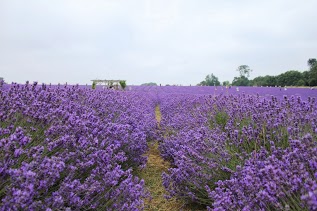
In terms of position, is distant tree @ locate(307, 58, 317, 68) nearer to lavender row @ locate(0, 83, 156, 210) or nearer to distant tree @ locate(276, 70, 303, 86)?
distant tree @ locate(276, 70, 303, 86)

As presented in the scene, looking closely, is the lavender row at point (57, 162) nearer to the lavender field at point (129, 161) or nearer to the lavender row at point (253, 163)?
the lavender field at point (129, 161)

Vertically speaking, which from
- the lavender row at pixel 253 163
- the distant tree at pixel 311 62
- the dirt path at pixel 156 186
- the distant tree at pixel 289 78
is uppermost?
the distant tree at pixel 311 62

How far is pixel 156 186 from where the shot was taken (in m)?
3.25

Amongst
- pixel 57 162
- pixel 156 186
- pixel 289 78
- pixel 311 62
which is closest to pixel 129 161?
pixel 156 186

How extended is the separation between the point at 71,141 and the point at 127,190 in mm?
437

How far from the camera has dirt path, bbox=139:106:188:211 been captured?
2779mm

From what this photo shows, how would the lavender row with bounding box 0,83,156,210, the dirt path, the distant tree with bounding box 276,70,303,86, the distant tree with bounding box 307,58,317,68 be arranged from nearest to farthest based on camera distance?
1. the lavender row with bounding box 0,83,156,210
2. the dirt path
3. the distant tree with bounding box 276,70,303,86
4. the distant tree with bounding box 307,58,317,68

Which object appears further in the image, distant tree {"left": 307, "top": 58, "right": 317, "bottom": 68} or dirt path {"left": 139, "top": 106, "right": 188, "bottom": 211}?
distant tree {"left": 307, "top": 58, "right": 317, "bottom": 68}

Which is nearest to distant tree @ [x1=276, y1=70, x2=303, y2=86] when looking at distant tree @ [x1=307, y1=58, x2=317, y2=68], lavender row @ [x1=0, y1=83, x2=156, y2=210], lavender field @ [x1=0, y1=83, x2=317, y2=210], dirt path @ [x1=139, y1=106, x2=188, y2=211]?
distant tree @ [x1=307, y1=58, x2=317, y2=68]

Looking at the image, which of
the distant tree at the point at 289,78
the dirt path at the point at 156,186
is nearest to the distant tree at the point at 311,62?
the distant tree at the point at 289,78

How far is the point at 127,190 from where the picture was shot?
1.89 metres

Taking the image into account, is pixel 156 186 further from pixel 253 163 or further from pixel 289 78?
pixel 289 78

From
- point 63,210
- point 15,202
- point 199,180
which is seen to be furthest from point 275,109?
point 15,202

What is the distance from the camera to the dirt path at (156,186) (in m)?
2.78
